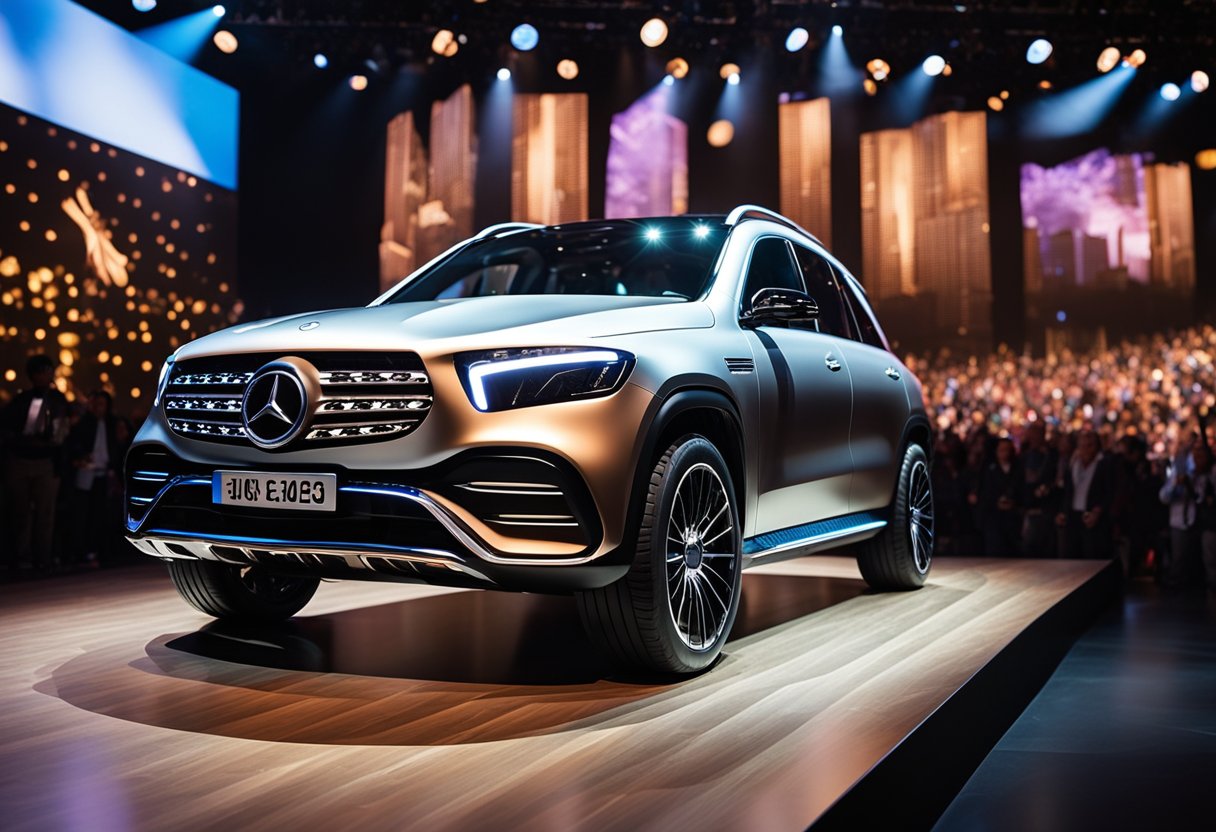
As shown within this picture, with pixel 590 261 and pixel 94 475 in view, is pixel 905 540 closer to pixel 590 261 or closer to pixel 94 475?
pixel 590 261

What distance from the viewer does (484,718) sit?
304cm

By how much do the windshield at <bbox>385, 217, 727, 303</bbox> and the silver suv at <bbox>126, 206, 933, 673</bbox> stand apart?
0.04 meters

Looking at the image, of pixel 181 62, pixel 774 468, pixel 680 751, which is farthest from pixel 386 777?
pixel 181 62

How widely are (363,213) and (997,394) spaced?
8748 mm

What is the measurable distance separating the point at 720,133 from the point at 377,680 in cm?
1327

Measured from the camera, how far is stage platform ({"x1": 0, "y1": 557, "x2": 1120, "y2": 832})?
2.26 meters

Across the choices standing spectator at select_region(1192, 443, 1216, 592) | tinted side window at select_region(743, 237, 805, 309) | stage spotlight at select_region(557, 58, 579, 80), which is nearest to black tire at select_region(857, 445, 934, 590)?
tinted side window at select_region(743, 237, 805, 309)

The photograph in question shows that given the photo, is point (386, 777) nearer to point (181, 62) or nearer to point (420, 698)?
point (420, 698)

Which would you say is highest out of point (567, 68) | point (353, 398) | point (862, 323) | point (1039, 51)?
point (567, 68)

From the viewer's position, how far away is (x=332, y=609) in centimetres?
515

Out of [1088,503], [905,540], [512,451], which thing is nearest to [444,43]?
[1088,503]

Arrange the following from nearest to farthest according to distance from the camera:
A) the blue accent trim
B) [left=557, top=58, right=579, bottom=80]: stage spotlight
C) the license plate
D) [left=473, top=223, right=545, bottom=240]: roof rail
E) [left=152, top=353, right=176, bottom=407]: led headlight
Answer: the license plate, [left=152, top=353, right=176, bottom=407]: led headlight, the blue accent trim, [left=473, top=223, right=545, bottom=240]: roof rail, [left=557, top=58, right=579, bottom=80]: stage spotlight

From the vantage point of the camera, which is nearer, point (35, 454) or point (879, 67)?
point (35, 454)

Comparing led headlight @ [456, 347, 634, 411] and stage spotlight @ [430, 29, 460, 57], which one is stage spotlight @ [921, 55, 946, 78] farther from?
led headlight @ [456, 347, 634, 411]
